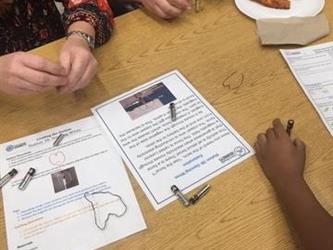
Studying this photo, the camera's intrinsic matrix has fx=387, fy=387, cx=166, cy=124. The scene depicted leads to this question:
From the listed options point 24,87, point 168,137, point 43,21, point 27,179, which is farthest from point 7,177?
point 43,21

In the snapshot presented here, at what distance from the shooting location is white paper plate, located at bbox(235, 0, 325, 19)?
1008 mm

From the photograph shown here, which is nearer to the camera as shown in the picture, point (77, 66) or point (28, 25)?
point (77, 66)

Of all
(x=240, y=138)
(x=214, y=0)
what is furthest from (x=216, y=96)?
(x=214, y=0)

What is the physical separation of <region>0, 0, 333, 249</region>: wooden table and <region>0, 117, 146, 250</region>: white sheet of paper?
0.02 m

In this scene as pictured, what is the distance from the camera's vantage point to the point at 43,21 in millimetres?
1078

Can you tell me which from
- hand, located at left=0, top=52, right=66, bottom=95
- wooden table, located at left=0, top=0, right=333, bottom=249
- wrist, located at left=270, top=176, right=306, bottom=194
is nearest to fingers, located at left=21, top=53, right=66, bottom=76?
hand, located at left=0, top=52, right=66, bottom=95

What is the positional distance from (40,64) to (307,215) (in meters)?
0.54

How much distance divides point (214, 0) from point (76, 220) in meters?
0.71

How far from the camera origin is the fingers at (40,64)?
28.5 inches

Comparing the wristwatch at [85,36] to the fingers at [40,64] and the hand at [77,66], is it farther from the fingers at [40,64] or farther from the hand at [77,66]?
the fingers at [40,64]

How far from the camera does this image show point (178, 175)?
0.70 meters

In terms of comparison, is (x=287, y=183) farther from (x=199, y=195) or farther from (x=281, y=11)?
(x=281, y=11)

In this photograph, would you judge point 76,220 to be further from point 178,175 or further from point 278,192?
point 278,192

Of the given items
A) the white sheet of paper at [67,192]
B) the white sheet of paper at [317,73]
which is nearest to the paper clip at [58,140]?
the white sheet of paper at [67,192]
